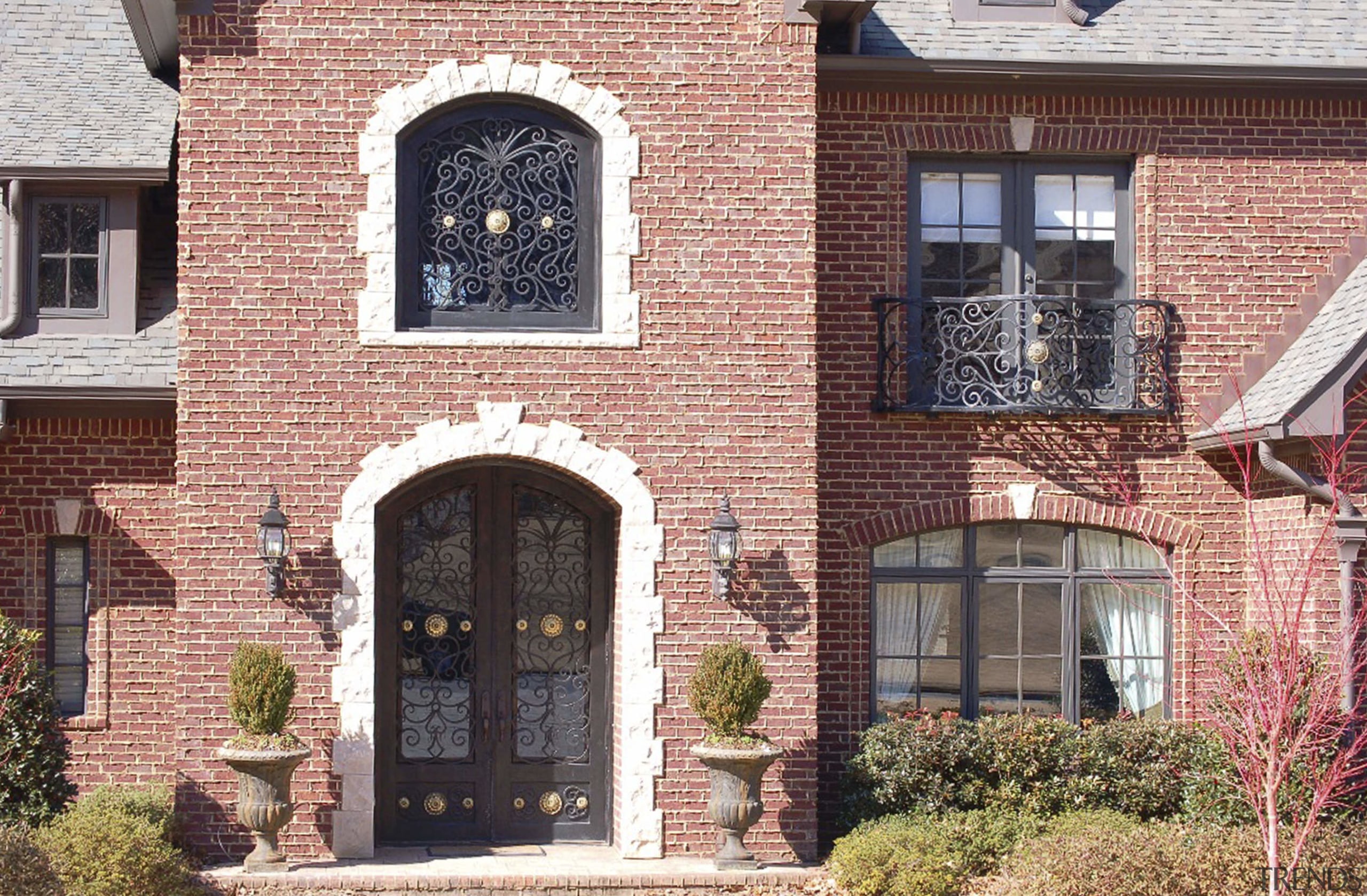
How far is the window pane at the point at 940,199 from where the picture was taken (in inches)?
563

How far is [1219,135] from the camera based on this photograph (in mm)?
14383

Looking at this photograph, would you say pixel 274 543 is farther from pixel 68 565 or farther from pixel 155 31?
pixel 155 31

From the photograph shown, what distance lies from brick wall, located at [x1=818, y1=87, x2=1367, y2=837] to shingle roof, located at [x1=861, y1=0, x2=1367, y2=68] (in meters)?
0.37

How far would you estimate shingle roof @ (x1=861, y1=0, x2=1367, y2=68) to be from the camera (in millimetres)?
14070

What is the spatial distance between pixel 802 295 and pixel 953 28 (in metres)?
2.83

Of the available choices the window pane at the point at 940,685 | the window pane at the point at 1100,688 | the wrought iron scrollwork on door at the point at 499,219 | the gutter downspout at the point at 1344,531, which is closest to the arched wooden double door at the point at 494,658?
the wrought iron scrollwork on door at the point at 499,219

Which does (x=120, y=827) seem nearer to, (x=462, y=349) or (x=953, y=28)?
(x=462, y=349)

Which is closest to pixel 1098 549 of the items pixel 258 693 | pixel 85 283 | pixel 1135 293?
pixel 1135 293

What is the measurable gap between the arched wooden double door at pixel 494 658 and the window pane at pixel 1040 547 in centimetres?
325

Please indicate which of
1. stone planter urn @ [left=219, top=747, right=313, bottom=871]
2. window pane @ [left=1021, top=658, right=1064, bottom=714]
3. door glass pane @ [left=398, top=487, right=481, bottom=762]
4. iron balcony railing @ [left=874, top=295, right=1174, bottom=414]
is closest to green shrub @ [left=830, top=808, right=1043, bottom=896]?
window pane @ [left=1021, top=658, right=1064, bottom=714]

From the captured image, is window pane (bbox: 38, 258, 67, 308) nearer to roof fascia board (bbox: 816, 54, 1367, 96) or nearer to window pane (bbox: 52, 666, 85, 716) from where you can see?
window pane (bbox: 52, 666, 85, 716)

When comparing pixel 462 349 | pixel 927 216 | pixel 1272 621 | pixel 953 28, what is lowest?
pixel 1272 621

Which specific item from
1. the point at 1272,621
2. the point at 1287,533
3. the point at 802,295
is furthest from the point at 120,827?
the point at 1287,533

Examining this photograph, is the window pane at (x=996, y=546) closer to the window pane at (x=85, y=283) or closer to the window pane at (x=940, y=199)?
the window pane at (x=940, y=199)
